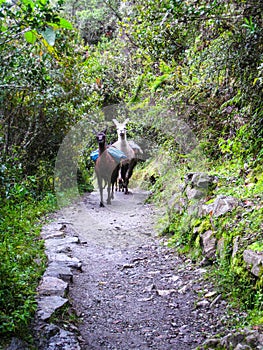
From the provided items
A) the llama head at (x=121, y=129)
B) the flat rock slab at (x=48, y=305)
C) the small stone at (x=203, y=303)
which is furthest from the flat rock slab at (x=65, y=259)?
the llama head at (x=121, y=129)

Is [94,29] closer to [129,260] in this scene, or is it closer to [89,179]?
[89,179]

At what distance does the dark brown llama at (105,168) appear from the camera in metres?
9.39

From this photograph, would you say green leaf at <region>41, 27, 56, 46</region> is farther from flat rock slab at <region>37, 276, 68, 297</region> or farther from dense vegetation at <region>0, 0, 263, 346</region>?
flat rock slab at <region>37, 276, 68, 297</region>

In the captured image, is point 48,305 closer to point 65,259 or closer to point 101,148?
point 65,259

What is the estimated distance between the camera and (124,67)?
41.8 feet

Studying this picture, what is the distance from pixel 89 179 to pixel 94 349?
8040 mm

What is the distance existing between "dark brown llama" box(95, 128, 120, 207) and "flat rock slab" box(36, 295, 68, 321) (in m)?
5.71

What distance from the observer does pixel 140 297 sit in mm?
4414

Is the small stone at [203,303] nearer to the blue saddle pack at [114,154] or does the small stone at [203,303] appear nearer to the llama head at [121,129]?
the blue saddle pack at [114,154]

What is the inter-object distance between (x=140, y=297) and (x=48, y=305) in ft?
3.98

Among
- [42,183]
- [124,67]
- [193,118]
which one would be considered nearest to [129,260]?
[193,118]

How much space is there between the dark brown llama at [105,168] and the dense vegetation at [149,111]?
98cm

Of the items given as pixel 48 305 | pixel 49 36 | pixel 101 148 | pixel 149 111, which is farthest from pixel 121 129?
pixel 49 36

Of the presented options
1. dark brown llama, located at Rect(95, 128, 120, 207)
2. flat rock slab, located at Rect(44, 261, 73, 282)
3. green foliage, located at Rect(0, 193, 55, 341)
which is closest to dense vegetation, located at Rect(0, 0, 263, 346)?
green foliage, located at Rect(0, 193, 55, 341)
